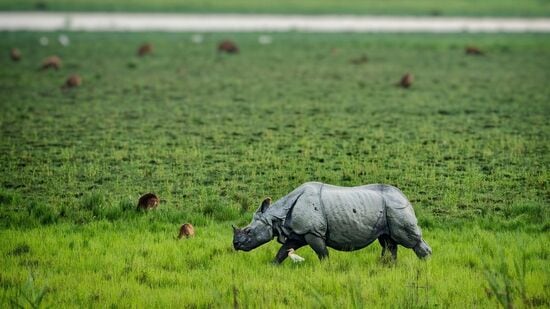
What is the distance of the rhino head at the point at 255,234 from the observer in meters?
8.73

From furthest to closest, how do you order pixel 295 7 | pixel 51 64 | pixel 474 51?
pixel 295 7 < pixel 474 51 < pixel 51 64

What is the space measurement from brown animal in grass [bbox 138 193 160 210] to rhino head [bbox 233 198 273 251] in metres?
2.56

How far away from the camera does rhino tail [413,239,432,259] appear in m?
8.77

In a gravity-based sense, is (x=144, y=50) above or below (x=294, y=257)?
above

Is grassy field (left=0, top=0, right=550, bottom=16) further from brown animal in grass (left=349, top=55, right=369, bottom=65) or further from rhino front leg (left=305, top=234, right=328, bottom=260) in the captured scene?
rhino front leg (left=305, top=234, right=328, bottom=260)

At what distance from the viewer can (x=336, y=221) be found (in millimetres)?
8617

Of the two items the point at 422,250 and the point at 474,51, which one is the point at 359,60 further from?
the point at 422,250

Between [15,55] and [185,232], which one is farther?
[15,55]

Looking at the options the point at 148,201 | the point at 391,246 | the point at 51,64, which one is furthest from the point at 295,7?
the point at 391,246

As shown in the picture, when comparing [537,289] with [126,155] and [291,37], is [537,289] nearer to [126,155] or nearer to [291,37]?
[126,155]

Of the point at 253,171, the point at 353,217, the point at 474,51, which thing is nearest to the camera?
the point at 353,217

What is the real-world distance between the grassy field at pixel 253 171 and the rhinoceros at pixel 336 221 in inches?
11.4

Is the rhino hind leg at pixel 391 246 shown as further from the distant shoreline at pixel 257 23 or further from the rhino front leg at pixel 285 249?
the distant shoreline at pixel 257 23

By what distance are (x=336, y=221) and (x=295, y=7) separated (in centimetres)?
3940
